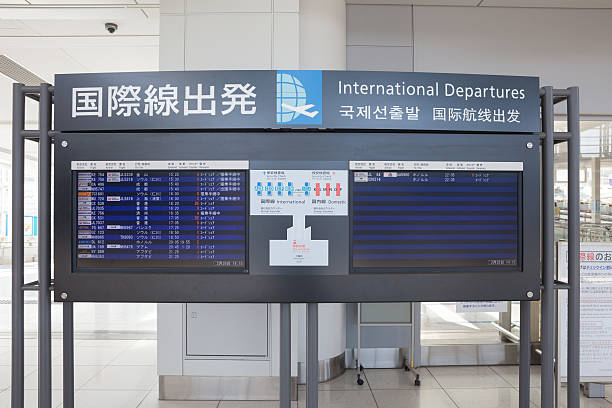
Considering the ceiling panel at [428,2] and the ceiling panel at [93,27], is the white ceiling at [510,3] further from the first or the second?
the ceiling panel at [93,27]

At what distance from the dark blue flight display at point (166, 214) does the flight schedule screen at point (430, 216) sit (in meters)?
0.56

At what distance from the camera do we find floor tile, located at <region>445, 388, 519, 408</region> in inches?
130

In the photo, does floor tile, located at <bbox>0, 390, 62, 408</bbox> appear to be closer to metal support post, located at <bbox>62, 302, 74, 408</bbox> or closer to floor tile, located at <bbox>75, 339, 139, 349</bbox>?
floor tile, located at <bbox>75, 339, 139, 349</bbox>

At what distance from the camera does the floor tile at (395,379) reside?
3631 millimetres

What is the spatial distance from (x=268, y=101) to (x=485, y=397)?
9.29ft

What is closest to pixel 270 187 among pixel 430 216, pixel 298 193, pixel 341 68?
pixel 298 193

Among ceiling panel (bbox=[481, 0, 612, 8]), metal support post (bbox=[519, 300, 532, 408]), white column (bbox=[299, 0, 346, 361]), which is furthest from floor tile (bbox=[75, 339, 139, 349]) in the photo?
ceiling panel (bbox=[481, 0, 612, 8])

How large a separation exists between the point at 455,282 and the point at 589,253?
1.51 metres

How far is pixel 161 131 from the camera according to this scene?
6.78ft

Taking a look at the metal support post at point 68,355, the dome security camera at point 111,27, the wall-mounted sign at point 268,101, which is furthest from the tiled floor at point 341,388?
the dome security camera at point 111,27

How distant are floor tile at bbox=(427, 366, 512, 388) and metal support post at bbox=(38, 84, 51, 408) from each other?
113 inches

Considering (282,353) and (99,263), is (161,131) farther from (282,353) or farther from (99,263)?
(282,353)

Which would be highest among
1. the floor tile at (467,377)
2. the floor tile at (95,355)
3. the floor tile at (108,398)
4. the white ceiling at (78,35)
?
the white ceiling at (78,35)

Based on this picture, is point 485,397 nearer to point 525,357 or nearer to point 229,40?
point 525,357
